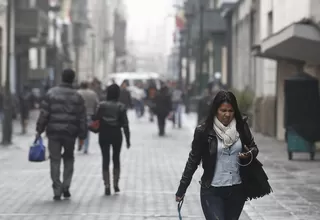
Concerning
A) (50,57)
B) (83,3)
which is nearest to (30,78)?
(50,57)

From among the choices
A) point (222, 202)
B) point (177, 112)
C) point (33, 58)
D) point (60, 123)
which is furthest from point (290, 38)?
point (33, 58)

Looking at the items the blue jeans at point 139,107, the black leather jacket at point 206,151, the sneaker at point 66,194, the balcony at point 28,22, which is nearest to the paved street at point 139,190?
the sneaker at point 66,194

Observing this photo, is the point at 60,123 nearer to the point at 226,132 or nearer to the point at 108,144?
the point at 108,144

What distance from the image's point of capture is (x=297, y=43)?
2327cm

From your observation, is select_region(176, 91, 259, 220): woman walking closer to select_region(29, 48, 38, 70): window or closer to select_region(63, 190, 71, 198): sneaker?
select_region(63, 190, 71, 198): sneaker

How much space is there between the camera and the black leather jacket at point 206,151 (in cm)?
829

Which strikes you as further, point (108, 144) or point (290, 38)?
point (290, 38)

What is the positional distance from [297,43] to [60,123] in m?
9.88

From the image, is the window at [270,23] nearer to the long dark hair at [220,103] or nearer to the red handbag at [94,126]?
the red handbag at [94,126]

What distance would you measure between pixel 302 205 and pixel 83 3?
286ft

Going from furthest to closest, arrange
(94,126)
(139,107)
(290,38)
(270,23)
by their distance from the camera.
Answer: (139,107) → (270,23) → (290,38) → (94,126)

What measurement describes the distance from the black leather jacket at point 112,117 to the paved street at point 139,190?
3.51 feet

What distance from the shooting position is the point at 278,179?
59.7 ft

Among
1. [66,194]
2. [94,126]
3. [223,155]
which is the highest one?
[223,155]
